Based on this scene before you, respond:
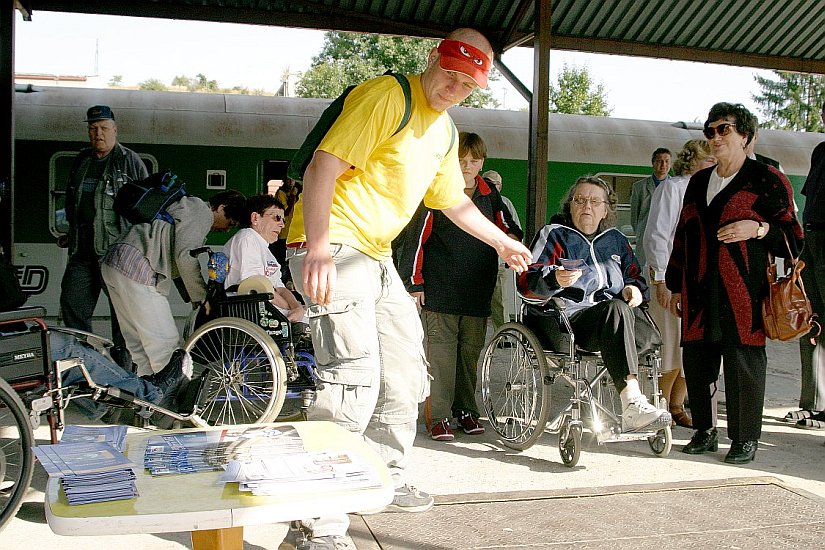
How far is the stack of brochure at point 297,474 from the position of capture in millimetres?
2035

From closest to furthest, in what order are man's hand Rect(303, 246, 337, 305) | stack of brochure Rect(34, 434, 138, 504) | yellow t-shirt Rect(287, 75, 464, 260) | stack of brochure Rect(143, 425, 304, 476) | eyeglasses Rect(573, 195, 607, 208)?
stack of brochure Rect(34, 434, 138, 504) < stack of brochure Rect(143, 425, 304, 476) < man's hand Rect(303, 246, 337, 305) < yellow t-shirt Rect(287, 75, 464, 260) < eyeglasses Rect(573, 195, 607, 208)

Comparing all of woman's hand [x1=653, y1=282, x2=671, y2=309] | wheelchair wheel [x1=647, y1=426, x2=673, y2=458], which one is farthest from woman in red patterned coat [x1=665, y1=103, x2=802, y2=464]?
woman's hand [x1=653, y1=282, x2=671, y2=309]

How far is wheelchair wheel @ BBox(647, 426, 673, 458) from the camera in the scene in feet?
15.0

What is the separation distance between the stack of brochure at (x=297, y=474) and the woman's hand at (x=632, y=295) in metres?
2.65

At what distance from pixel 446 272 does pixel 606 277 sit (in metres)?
0.98

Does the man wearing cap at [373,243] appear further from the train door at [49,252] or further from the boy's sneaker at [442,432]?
the train door at [49,252]

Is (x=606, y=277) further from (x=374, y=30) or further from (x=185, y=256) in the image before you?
(x=374, y=30)

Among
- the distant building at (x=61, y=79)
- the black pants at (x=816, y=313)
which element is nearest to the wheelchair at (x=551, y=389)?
the black pants at (x=816, y=313)

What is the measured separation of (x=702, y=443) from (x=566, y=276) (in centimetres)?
127

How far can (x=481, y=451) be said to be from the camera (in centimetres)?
478

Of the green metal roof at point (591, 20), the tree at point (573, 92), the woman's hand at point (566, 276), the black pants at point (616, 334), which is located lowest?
the black pants at point (616, 334)

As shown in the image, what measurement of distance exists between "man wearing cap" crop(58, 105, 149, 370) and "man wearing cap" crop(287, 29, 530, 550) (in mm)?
3271

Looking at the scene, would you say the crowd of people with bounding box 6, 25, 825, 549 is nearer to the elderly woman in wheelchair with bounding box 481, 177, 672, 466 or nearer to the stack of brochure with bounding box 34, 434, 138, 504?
the elderly woman in wheelchair with bounding box 481, 177, 672, 466

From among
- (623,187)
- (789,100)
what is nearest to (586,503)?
(623,187)
